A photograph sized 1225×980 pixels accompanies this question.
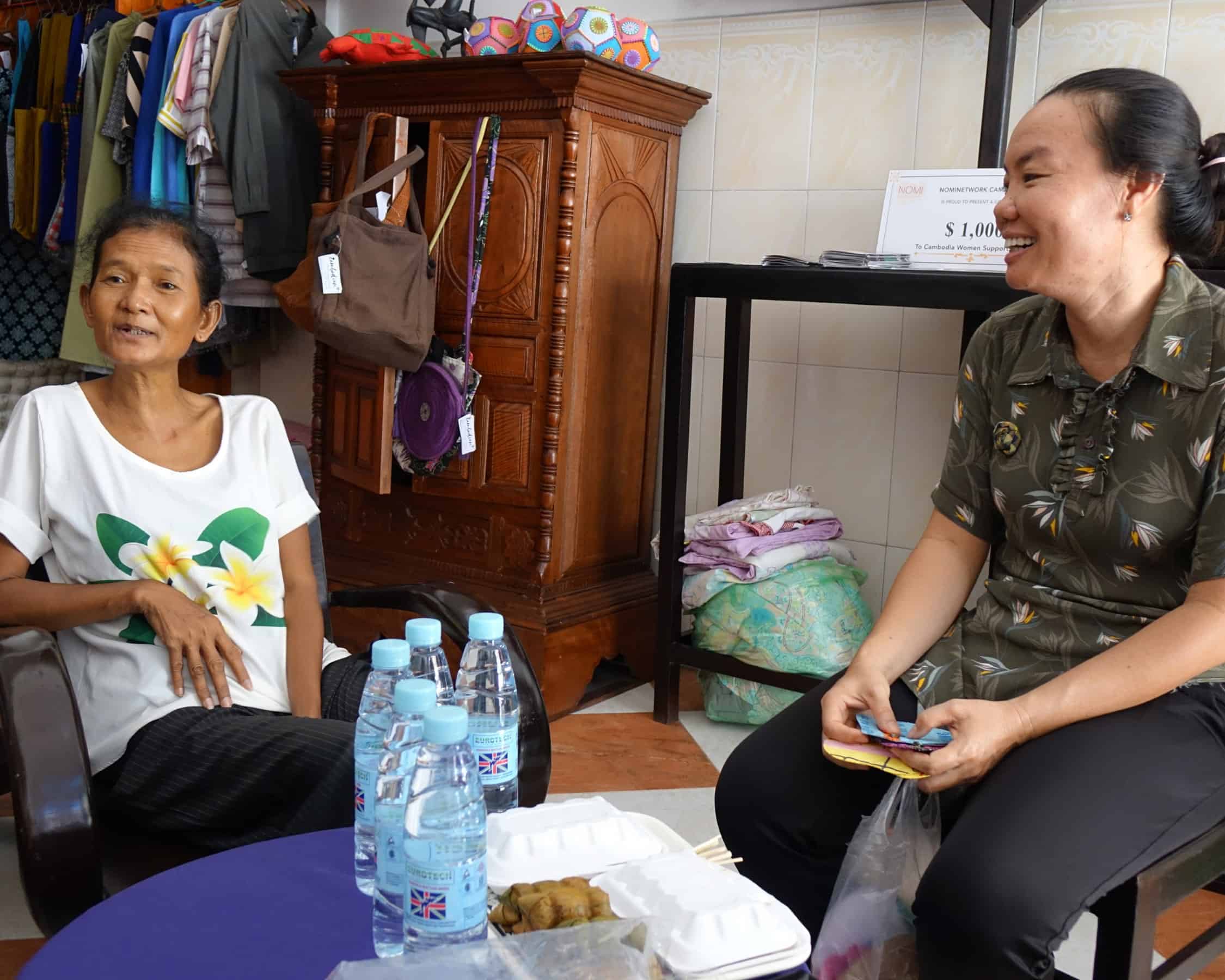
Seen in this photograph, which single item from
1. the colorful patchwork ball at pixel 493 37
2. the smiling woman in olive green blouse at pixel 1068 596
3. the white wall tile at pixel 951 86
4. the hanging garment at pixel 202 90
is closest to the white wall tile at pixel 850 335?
the white wall tile at pixel 951 86

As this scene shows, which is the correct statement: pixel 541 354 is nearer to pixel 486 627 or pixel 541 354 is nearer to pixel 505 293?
pixel 505 293

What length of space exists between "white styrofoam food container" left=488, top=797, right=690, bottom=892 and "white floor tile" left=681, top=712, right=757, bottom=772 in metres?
1.53

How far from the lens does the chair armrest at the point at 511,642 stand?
166 centimetres

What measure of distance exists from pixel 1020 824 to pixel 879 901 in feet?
0.62

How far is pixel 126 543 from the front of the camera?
1663mm

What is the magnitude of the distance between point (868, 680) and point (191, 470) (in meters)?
0.95

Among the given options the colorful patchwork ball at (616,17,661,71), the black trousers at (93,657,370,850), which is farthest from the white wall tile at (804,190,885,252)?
the black trousers at (93,657,370,850)

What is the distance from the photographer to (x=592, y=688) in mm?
3256

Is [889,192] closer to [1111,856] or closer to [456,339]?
[456,339]

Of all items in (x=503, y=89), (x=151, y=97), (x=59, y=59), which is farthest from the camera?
(x=59, y=59)

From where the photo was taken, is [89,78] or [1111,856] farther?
[89,78]

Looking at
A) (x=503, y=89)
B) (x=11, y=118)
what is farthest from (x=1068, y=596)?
(x=11, y=118)

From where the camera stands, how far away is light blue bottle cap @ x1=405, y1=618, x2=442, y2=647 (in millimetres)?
1225

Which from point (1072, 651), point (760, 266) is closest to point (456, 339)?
point (760, 266)
